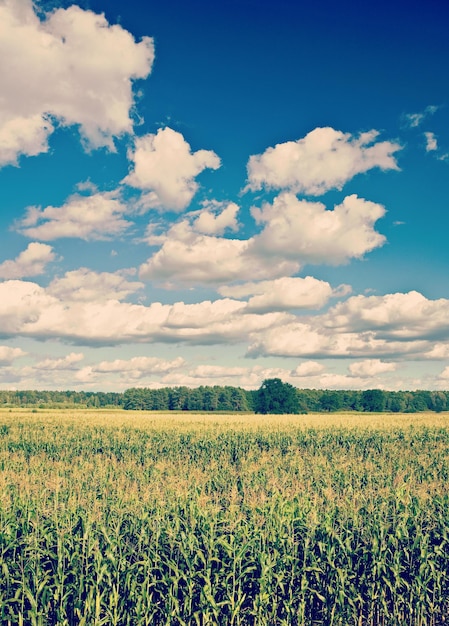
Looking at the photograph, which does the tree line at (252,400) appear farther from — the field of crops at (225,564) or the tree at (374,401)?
the field of crops at (225,564)

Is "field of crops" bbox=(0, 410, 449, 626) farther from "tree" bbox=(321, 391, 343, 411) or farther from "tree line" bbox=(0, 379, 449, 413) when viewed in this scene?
"tree" bbox=(321, 391, 343, 411)

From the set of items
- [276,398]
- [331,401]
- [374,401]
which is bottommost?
[331,401]

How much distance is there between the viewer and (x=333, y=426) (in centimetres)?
3462

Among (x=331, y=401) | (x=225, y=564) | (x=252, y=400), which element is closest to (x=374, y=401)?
(x=331, y=401)

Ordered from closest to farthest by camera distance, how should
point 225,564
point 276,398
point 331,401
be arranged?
point 225,564 → point 276,398 → point 331,401

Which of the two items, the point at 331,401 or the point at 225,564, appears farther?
the point at 331,401

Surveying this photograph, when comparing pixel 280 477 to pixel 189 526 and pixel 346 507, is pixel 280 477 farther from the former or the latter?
pixel 189 526

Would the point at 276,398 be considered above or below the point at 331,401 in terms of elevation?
above

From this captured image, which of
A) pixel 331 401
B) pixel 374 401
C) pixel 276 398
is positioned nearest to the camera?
pixel 276 398

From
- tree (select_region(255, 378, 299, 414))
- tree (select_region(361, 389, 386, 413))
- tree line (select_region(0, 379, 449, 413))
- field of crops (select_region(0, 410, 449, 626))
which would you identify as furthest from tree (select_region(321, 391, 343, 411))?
field of crops (select_region(0, 410, 449, 626))

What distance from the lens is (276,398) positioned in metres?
91.2

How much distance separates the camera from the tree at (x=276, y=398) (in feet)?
297

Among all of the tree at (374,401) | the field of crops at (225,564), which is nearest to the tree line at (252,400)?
the tree at (374,401)

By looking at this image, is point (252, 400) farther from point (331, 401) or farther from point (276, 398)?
point (276, 398)
